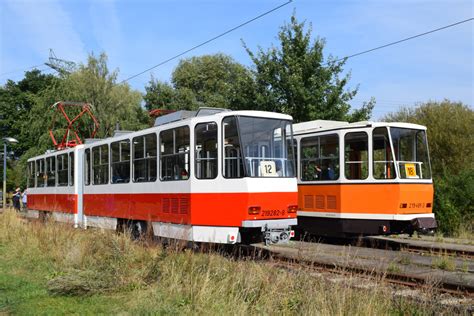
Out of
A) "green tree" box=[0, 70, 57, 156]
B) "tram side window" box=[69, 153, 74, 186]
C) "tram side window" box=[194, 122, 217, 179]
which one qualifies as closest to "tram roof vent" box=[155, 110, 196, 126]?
"tram side window" box=[194, 122, 217, 179]

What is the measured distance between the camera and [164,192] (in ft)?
38.8

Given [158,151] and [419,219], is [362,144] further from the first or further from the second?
[158,151]

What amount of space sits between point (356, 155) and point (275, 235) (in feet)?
13.1

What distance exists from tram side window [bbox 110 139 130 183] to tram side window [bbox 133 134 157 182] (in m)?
0.50

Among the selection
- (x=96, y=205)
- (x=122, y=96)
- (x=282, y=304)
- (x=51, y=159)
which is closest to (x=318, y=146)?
(x=96, y=205)

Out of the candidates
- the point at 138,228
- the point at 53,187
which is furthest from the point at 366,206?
the point at 53,187

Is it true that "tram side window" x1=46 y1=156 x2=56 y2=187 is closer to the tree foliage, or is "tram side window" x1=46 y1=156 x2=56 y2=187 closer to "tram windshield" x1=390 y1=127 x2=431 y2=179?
"tram windshield" x1=390 y1=127 x2=431 y2=179

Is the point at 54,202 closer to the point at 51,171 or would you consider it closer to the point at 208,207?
the point at 51,171

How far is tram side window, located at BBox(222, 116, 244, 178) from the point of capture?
10477 mm

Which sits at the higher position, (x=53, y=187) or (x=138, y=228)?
(x=53, y=187)

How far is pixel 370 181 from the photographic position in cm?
1317

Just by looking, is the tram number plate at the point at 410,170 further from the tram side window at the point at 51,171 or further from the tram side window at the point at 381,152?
the tram side window at the point at 51,171

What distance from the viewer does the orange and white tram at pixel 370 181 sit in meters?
12.9

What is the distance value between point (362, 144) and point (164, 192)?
16.4 ft
